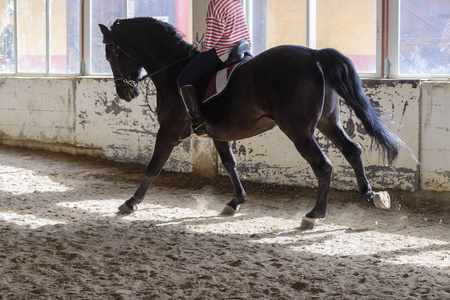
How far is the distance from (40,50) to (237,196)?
604cm

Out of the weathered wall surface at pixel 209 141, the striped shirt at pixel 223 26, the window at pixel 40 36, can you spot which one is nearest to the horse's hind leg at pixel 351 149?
the weathered wall surface at pixel 209 141

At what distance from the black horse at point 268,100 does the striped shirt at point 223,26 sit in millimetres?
275

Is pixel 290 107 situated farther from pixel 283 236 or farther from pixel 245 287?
pixel 245 287

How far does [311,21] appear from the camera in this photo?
6.72m

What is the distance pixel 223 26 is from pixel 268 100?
30.8 inches

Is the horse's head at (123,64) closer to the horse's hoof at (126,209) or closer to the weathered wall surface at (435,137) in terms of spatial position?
the horse's hoof at (126,209)

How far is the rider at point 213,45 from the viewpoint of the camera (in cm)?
515

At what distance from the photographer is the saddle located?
16.8 ft

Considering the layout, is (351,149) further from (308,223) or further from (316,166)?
(308,223)

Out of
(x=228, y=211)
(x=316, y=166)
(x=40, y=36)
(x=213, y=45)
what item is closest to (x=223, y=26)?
(x=213, y=45)

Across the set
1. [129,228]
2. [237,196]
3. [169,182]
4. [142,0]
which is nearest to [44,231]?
[129,228]

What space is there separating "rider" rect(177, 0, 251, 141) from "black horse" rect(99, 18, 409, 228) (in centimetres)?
17

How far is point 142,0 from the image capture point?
28.3ft

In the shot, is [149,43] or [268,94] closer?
[268,94]
